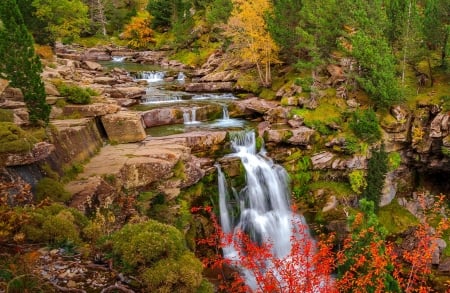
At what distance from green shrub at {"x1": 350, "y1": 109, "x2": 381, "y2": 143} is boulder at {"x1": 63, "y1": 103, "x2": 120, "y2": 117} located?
58.0ft

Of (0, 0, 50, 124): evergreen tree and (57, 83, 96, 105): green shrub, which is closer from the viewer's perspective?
(0, 0, 50, 124): evergreen tree

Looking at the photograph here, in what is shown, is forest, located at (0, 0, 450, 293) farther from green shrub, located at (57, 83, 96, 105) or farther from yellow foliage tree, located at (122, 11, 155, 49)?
yellow foliage tree, located at (122, 11, 155, 49)

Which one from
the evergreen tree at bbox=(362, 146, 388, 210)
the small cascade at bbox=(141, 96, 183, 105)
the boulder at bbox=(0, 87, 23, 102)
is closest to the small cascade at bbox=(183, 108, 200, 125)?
the small cascade at bbox=(141, 96, 183, 105)

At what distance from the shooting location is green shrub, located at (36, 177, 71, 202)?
13664mm

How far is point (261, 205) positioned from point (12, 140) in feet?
54.4

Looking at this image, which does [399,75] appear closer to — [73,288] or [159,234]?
[159,234]

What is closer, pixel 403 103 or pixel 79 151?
pixel 79 151

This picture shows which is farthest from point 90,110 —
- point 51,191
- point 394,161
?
point 394,161

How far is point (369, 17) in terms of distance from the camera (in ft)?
96.1

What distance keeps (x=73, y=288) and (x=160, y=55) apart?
6284 centimetres

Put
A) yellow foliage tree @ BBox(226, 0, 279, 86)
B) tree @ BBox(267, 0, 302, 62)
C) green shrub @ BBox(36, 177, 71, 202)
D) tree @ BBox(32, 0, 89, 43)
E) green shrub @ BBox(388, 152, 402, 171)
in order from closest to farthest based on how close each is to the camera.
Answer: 1. green shrub @ BBox(36, 177, 71, 202)
2. green shrub @ BBox(388, 152, 402, 171)
3. tree @ BBox(267, 0, 302, 62)
4. yellow foliage tree @ BBox(226, 0, 279, 86)
5. tree @ BBox(32, 0, 89, 43)

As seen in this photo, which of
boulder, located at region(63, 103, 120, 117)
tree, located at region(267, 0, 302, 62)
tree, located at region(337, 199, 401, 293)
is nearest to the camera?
tree, located at region(337, 199, 401, 293)

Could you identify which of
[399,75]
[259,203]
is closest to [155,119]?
[259,203]

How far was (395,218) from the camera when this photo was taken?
27.1 m
